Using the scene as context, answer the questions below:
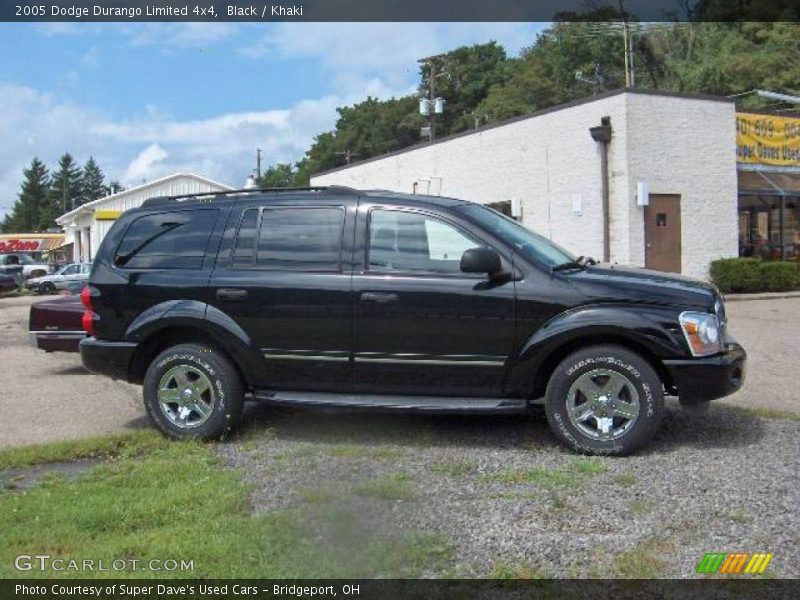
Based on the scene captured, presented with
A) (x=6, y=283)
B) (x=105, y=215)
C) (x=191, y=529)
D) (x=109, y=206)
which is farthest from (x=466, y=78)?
(x=191, y=529)

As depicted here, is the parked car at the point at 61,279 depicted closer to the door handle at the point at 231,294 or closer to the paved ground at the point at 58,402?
the paved ground at the point at 58,402

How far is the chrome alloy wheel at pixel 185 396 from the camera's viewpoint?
20.6 feet

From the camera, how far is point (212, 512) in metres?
4.50

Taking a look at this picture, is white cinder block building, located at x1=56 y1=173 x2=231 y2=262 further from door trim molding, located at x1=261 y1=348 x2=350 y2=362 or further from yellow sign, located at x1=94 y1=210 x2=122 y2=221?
door trim molding, located at x1=261 y1=348 x2=350 y2=362

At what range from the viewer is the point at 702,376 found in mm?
5492

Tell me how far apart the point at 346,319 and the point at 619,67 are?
52786 millimetres

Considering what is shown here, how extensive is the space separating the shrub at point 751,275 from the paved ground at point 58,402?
15333 millimetres

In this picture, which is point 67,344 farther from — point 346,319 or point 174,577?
point 174,577

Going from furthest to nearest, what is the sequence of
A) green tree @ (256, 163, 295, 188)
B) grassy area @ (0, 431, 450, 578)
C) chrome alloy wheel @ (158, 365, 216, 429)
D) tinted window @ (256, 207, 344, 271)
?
green tree @ (256, 163, 295, 188) → chrome alloy wheel @ (158, 365, 216, 429) → tinted window @ (256, 207, 344, 271) → grassy area @ (0, 431, 450, 578)

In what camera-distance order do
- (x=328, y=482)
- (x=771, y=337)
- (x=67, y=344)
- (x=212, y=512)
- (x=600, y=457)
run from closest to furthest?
(x=212, y=512)
(x=328, y=482)
(x=600, y=457)
(x=67, y=344)
(x=771, y=337)

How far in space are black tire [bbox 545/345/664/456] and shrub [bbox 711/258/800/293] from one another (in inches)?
615

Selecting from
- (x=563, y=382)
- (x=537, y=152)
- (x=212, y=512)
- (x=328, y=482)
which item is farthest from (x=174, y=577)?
(x=537, y=152)

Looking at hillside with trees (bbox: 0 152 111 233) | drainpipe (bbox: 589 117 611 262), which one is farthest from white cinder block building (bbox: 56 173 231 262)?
hillside with trees (bbox: 0 152 111 233)

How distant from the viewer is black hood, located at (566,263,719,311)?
5.57 m
